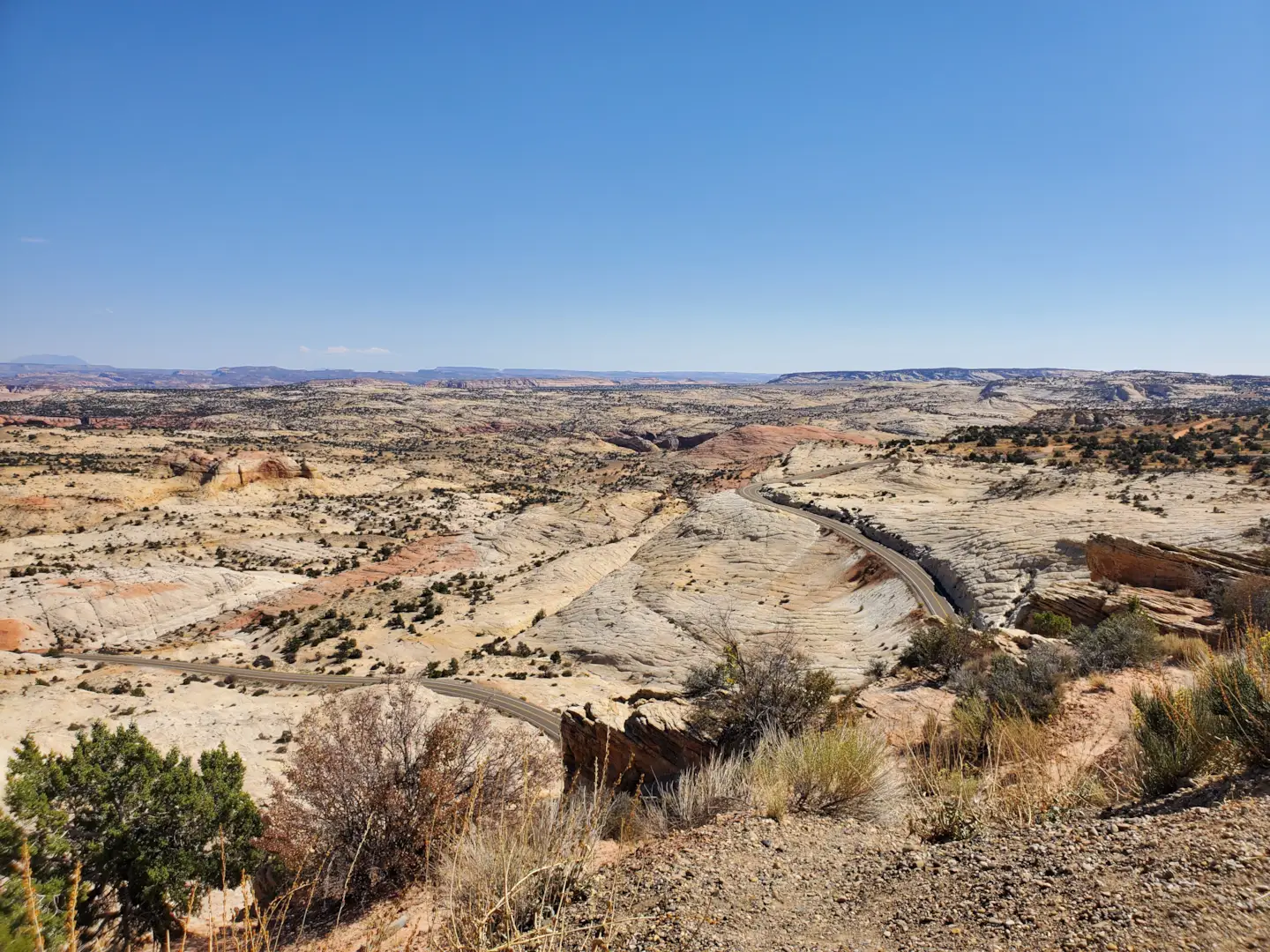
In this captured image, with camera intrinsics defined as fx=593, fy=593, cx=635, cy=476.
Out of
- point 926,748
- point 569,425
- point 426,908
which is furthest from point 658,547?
point 569,425

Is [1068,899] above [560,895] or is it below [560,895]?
above

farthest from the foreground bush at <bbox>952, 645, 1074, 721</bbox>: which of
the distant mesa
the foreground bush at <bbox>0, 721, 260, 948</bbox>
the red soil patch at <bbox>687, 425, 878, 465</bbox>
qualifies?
the red soil patch at <bbox>687, 425, 878, 465</bbox>

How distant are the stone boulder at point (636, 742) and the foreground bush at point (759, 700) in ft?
1.22

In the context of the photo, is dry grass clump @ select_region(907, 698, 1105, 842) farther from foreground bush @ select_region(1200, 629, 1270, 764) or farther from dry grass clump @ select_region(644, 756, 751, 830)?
dry grass clump @ select_region(644, 756, 751, 830)

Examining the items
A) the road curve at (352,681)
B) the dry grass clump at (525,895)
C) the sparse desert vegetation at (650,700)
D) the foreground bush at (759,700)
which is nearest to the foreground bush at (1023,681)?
the sparse desert vegetation at (650,700)

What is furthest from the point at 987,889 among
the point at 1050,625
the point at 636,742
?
the point at 1050,625

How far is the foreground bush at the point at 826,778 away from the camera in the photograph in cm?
623

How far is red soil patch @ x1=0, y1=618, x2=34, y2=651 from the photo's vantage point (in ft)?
115

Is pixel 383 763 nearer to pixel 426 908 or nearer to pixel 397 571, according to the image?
pixel 426 908

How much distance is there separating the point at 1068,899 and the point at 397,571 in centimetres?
4809

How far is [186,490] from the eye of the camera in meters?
64.6

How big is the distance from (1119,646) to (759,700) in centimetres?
922

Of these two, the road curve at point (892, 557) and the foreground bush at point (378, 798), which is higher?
the foreground bush at point (378, 798)

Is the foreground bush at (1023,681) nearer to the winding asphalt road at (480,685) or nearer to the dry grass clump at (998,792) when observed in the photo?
the dry grass clump at (998,792)
